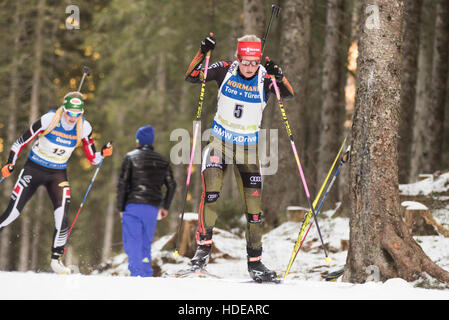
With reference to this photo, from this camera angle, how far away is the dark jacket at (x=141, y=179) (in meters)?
6.85

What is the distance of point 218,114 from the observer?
639cm

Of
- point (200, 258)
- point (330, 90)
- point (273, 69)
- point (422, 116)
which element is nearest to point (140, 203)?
point (200, 258)

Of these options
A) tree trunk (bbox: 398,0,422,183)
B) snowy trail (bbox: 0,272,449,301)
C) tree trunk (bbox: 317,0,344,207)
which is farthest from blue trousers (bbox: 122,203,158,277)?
tree trunk (bbox: 317,0,344,207)

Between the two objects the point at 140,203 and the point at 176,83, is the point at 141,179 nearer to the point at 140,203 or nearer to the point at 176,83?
the point at 140,203

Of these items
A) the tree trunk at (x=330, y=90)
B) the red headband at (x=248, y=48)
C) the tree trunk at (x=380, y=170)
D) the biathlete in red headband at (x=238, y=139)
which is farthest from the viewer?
the tree trunk at (x=330, y=90)

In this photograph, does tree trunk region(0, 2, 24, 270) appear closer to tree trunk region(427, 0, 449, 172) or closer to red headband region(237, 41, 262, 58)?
tree trunk region(427, 0, 449, 172)

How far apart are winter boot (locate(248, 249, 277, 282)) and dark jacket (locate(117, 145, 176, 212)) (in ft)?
4.50

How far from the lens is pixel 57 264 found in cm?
696

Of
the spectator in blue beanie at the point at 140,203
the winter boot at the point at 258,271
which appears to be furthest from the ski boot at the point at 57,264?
the winter boot at the point at 258,271

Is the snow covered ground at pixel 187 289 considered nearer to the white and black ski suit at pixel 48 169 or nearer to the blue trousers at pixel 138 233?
the blue trousers at pixel 138 233

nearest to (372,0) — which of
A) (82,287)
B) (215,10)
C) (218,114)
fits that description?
(218,114)

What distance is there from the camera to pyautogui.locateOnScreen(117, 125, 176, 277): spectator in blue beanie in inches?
269

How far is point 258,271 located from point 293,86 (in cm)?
651

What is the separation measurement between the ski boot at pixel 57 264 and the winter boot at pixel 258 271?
7.71 feet
